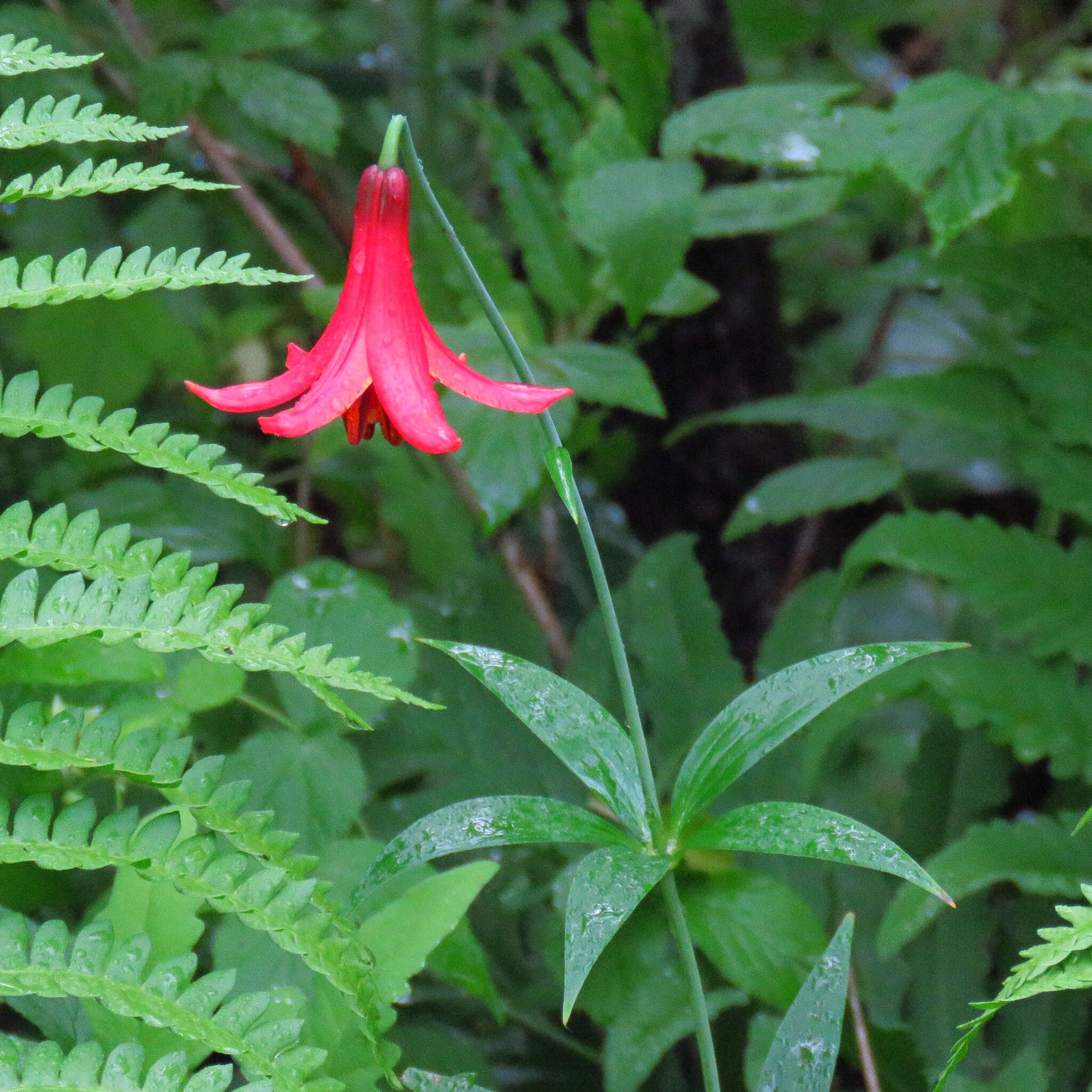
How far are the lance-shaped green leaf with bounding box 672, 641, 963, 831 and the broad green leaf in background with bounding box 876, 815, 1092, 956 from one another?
1.37ft

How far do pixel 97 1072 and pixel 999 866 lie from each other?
1028 mm

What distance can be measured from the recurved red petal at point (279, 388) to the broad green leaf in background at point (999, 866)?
0.90 m

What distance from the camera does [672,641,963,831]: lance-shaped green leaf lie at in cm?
92

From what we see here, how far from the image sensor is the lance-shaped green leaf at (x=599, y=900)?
2.55ft

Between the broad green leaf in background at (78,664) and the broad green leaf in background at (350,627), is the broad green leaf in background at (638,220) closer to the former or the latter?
the broad green leaf in background at (350,627)

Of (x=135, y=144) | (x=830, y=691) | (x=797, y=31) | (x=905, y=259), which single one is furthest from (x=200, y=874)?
(x=797, y=31)

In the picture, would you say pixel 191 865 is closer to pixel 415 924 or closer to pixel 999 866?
pixel 415 924

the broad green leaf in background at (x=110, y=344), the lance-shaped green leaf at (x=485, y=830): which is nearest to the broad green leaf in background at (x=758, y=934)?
the lance-shaped green leaf at (x=485, y=830)

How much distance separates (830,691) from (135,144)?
195 centimetres

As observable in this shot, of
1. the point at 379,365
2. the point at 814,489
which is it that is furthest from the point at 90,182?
the point at 814,489

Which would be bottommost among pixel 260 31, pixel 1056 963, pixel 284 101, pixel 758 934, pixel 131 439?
pixel 758 934

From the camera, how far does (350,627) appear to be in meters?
1.29

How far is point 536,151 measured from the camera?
230cm

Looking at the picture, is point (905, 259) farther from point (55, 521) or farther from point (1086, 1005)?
point (55, 521)
